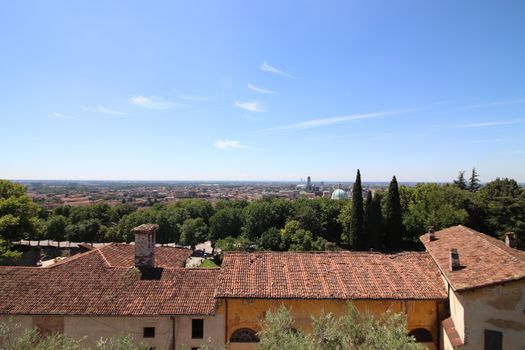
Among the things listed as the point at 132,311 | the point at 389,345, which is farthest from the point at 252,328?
the point at 389,345

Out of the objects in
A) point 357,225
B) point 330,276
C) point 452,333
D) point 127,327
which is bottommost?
point 127,327

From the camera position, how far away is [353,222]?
51312mm

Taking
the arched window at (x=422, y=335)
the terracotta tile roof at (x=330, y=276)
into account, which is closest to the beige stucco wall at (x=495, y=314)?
the terracotta tile roof at (x=330, y=276)

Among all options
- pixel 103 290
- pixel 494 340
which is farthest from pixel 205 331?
pixel 494 340

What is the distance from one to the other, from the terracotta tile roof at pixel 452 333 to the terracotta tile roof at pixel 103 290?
30.4 feet

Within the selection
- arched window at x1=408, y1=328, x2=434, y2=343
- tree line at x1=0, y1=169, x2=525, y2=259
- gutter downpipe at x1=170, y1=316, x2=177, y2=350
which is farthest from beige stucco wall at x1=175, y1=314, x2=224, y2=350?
tree line at x1=0, y1=169, x2=525, y2=259

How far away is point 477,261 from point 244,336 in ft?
33.4

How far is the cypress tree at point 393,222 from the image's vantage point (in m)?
53.3

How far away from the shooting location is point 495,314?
45.1 ft

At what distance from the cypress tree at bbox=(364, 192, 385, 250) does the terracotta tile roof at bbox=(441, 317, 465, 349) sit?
36.7 meters

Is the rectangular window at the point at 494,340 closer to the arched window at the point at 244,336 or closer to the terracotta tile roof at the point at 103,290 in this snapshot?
the arched window at the point at 244,336

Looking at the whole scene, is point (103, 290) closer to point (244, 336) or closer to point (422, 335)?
point (244, 336)

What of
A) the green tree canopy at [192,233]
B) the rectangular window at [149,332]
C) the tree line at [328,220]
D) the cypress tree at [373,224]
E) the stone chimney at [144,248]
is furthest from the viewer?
the green tree canopy at [192,233]

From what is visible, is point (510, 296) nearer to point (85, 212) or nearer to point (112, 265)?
point (112, 265)
